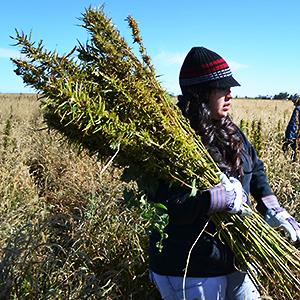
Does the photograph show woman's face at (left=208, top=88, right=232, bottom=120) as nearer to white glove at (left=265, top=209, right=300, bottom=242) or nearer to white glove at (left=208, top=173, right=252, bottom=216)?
white glove at (left=208, top=173, right=252, bottom=216)

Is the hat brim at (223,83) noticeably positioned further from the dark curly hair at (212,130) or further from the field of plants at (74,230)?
the field of plants at (74,230)

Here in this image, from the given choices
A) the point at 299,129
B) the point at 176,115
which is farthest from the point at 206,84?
the point at 299,129

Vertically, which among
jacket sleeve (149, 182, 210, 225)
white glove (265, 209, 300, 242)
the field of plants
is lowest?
the field of plants

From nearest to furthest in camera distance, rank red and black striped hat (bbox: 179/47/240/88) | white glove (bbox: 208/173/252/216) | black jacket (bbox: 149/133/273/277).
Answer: white glove (bbox: 208/173/252/216)
black jacket (bbox: 149/133/273/277)
red and black striped hat (bbox: 179/47/240/88)

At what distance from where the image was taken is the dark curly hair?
1.88 m

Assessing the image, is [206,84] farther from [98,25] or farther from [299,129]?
[299,129]

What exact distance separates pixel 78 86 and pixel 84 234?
5.73ft

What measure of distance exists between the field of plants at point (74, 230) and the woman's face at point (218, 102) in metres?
0.45

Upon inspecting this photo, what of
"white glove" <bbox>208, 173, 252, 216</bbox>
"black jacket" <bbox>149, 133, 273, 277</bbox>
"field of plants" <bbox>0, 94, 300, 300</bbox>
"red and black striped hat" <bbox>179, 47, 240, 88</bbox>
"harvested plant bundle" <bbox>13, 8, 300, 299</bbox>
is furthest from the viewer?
"field of plants" <bbox>0, 94, 300, 300</bbox>

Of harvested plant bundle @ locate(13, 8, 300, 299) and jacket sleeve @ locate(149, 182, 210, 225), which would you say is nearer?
harvested plant bundle @ locate(13, 8, 300, 299)

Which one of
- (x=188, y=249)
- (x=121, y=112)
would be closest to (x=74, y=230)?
(x=188, y=249)

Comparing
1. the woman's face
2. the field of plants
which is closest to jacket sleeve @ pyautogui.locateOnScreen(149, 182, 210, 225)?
the field of plants

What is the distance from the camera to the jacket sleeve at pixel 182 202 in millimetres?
1690

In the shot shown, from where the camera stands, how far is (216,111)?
193 centimetres
